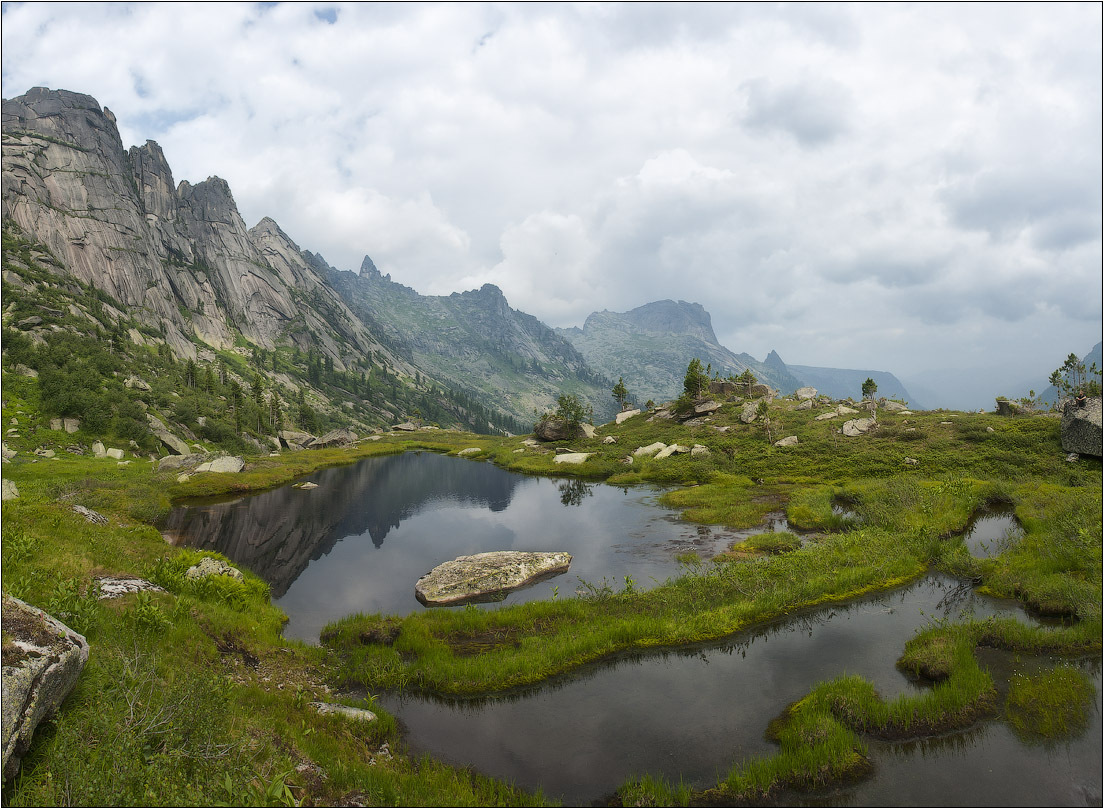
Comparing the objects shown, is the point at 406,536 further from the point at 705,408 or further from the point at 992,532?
the point at 705,408

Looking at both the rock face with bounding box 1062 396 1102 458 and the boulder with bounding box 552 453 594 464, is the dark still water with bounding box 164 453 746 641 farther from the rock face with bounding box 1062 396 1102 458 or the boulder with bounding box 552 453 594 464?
the rock face with bounding box 1062 396 1102 458

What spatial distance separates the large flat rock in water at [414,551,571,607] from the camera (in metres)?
29.8

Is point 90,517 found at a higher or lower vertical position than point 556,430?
lower

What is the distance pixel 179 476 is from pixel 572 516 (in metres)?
48.7

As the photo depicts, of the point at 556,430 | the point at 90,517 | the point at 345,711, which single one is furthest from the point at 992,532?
the point at 556,430

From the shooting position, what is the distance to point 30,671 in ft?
30.7

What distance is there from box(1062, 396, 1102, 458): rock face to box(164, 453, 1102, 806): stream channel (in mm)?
17427

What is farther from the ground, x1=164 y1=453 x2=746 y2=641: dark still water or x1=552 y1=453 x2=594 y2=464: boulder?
x1=552 y1=453 x2=594 y2=464: boulder

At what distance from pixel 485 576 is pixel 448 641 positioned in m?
7.99

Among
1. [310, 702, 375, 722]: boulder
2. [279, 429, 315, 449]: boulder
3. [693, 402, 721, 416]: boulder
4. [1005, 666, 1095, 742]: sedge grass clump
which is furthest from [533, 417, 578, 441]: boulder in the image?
[310, 702, 375, 722]: boulder

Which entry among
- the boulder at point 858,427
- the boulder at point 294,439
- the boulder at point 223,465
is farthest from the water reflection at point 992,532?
the boulder at point 294,439

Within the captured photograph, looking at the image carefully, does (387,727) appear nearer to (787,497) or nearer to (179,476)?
(787,497)

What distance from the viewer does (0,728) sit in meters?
8.32

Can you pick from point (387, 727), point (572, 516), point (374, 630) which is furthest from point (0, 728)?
point (572, 516)
